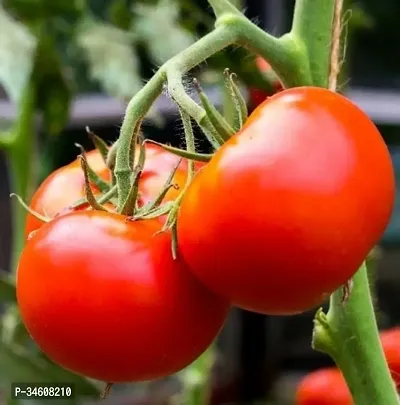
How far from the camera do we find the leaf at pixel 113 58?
40.2 inches

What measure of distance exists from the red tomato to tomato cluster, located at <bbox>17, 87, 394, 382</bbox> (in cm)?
29

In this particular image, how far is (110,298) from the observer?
441 mm

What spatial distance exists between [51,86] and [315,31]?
2.40ft

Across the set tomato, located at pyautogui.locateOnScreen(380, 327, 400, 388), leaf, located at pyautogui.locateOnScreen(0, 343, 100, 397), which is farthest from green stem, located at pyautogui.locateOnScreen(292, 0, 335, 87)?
leaf, located at pyautogui.locateOnScreen(0, 343, 100, 397)

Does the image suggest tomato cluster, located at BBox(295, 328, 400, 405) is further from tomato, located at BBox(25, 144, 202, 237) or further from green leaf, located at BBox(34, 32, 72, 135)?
green leaf, located at BBox(34, 32, 72, 135)

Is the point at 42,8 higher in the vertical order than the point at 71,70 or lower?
higher

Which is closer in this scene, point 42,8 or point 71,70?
point 42,8

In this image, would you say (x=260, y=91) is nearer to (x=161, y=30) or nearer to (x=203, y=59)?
(x=161, y=30)

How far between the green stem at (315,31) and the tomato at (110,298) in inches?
5.1

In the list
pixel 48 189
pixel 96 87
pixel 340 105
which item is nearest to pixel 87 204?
pixel 48 189

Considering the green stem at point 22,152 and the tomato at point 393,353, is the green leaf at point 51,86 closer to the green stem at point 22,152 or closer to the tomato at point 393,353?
the green stem at point 22,152

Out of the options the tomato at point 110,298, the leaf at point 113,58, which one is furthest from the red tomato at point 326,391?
the leaf at point 113,58

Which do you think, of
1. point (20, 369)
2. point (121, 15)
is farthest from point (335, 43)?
point (121, 15)

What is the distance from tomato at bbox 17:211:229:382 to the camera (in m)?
0.44
